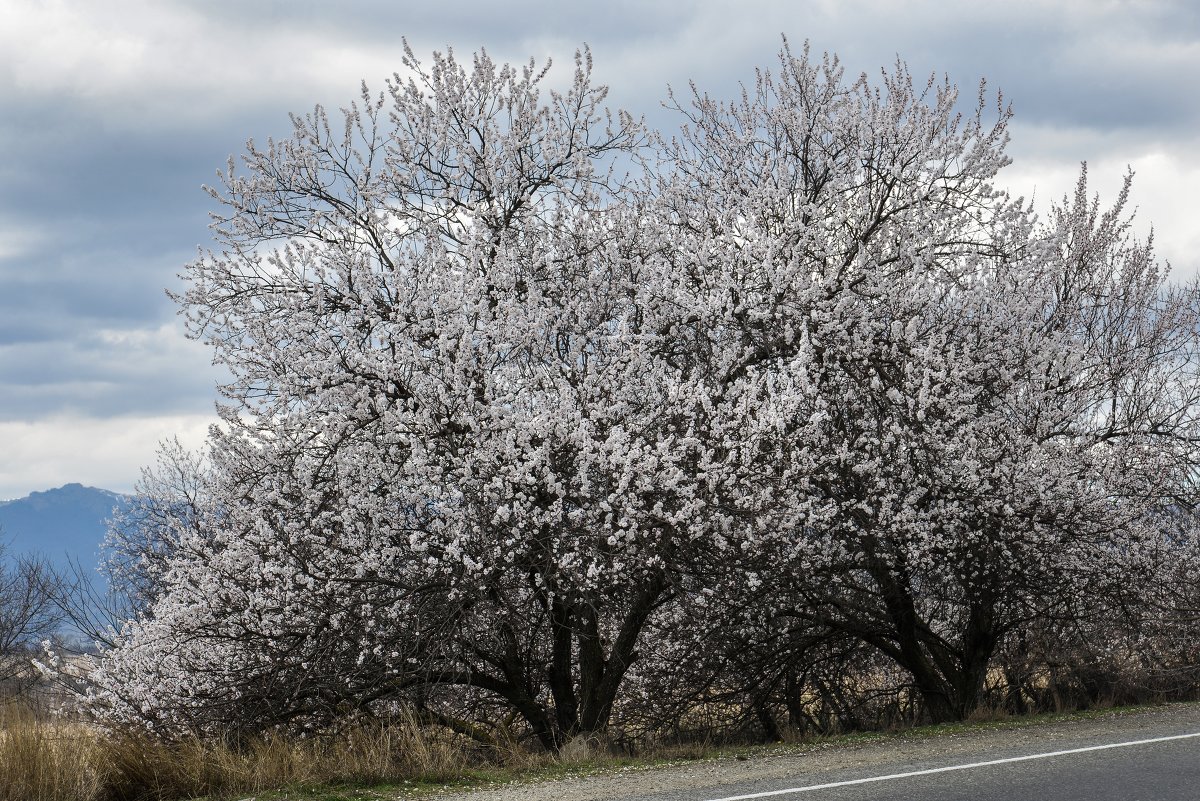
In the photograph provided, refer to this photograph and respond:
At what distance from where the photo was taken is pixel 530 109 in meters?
14.0

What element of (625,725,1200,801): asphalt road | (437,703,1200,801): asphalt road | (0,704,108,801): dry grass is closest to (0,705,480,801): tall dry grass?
(0,704,108,801): dry grass

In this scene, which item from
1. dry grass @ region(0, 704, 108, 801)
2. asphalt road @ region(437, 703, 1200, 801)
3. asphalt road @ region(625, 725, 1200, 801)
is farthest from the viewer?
dry grass @ region(0, 704, 108, 801)

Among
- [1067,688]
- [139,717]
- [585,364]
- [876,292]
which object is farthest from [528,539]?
[1067,688]

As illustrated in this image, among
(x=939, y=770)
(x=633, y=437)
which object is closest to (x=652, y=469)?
(x=633, y=437)

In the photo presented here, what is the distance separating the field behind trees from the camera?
37.2 ft

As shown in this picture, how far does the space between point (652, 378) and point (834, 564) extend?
3.62m

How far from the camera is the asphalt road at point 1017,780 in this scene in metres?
7.26

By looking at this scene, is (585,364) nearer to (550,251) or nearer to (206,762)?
(550,251)

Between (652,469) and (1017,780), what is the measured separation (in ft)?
15.7

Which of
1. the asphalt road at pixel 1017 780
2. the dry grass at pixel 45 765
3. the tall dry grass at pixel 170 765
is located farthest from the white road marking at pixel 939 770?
the dry grass at pixel 45 765

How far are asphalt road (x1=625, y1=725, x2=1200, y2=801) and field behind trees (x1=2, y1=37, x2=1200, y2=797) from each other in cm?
310

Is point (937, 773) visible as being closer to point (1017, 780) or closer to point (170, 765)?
point (1017, 780)

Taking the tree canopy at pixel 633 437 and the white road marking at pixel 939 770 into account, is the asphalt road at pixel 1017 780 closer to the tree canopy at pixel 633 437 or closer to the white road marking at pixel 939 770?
the white road marking at pixel 939 770

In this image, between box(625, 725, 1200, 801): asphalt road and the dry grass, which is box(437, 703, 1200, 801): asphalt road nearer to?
box(625, 725, 1200, 801): asphalt road
